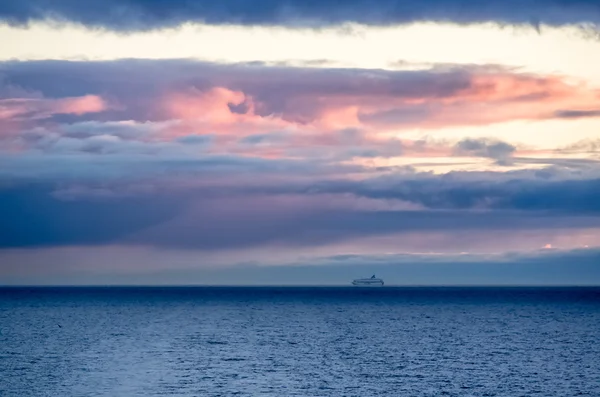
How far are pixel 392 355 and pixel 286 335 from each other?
117ft

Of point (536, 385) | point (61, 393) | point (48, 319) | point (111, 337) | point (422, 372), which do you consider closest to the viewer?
point (61, 393)

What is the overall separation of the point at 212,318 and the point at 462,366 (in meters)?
101

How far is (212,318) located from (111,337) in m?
58.1

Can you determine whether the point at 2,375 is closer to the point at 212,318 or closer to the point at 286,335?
the point at 286,335

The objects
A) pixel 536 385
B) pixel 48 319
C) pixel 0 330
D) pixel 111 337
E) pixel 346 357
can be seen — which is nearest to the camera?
pixel 536 385

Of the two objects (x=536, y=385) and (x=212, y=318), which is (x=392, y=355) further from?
(x=212, y=318)

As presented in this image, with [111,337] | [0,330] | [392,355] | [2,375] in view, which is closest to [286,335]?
[111,337]

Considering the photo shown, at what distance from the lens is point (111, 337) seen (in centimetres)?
13450

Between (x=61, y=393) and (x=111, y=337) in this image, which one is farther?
(x=111, y=337)

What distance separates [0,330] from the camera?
149750 millimetres

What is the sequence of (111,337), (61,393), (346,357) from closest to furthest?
1. (61,393)
2. (346,357)
3. (111,337)

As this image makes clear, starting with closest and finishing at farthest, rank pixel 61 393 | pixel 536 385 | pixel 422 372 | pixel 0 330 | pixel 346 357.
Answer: pixel 61 393 < pixel 536 385 < pixel 422 372 < pixel 346 357 < pixel 0 330

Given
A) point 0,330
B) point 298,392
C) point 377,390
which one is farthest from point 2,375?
point 0,330

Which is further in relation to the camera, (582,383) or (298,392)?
(582,383)
